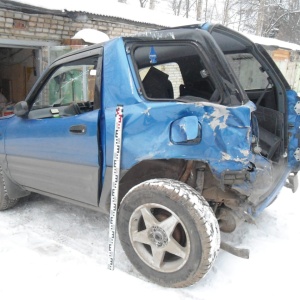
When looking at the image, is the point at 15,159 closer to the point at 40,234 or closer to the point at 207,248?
the point at 40,234

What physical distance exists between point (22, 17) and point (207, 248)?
6.62 metres

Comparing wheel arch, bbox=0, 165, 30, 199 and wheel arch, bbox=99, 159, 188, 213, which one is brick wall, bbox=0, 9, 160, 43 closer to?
wheel arch, bbox=0, 165, 30, 199

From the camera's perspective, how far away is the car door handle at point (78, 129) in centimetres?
279

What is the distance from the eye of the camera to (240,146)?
90.0 inches

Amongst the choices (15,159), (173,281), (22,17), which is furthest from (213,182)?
(22,17)

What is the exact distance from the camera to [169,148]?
2383 mm

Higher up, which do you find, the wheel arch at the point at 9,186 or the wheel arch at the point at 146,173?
the wheel arch at the point at 146,173

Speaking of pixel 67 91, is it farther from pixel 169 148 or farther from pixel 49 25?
pixel 169 148

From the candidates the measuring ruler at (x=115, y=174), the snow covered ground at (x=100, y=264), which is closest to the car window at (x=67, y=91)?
the measuring ruler at (x=115, y=174)

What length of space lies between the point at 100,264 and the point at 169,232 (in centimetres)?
78

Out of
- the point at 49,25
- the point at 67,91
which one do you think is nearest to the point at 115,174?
the point at 67,91

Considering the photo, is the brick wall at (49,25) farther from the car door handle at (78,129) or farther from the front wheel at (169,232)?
the front wheel at (169,232)

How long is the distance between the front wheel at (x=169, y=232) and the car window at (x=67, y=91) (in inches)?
48.6

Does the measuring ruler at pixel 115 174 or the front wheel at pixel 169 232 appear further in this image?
the measuring ruler at pixel 115 174
